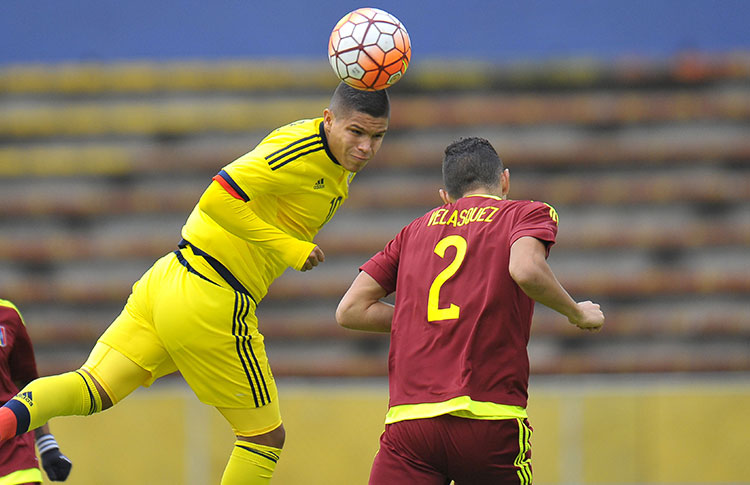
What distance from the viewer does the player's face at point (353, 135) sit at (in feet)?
15.3

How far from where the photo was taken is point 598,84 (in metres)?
12.0

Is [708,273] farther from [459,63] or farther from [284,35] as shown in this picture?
[284,35]

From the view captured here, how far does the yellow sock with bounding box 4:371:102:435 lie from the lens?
4.36 m

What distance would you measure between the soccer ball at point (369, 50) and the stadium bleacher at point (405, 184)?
6963 millimetres

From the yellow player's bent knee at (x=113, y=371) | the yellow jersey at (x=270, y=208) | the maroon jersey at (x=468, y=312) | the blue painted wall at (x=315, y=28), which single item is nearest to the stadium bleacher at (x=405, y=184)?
the blue painted wall at (x=315, y=28)

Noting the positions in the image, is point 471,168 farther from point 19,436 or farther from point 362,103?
point 19,436

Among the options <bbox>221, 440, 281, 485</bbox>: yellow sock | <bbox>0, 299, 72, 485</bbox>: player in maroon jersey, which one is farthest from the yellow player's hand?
<bbox>0, 299, 72, 485</bbox>: player in maroon jersey

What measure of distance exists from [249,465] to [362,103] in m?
1.78

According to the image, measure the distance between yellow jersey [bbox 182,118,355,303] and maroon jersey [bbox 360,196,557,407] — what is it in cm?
82

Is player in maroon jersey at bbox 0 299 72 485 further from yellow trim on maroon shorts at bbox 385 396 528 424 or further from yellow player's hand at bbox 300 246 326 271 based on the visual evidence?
yellow trim on maroon shorts at bbox 385 396 528 424

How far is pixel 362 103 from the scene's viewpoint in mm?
4641

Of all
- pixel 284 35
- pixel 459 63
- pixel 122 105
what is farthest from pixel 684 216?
pixel 122 105

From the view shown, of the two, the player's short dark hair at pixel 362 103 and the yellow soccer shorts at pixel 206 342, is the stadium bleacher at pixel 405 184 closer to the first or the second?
the yellow soccer shorts at pixel 206 342

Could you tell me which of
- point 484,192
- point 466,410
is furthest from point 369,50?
point 466,410
